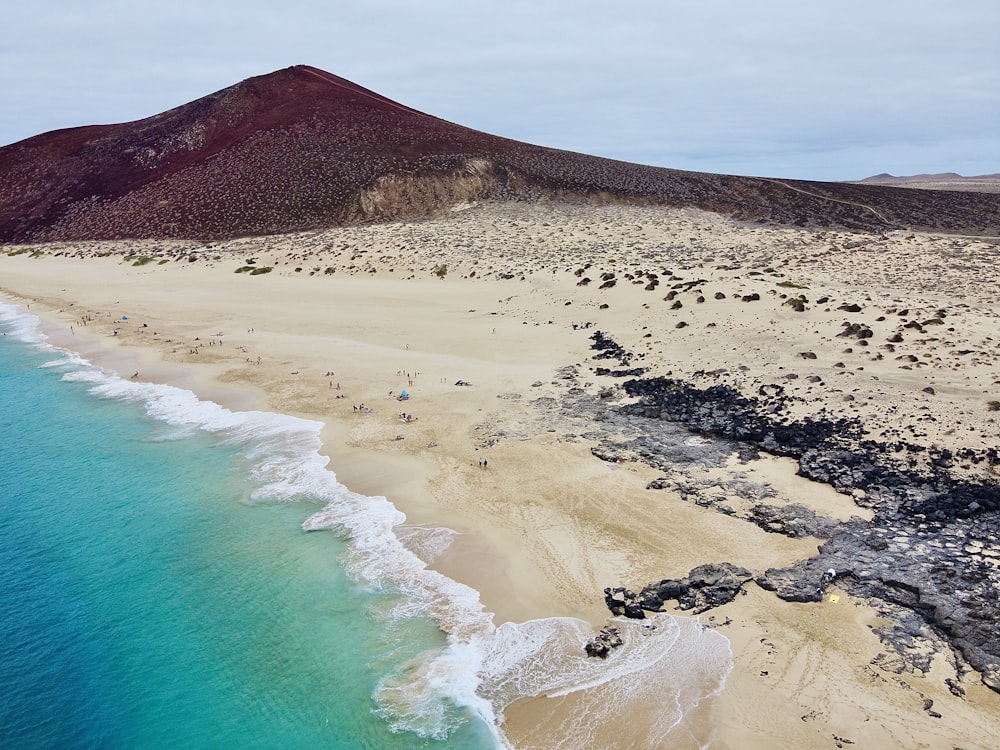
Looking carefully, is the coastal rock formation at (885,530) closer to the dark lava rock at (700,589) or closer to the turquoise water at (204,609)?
the dark lava rock at (700,589)

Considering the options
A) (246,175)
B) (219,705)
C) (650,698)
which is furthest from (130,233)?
(650,698)

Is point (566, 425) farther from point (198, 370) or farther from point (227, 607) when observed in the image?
point (198, 370)

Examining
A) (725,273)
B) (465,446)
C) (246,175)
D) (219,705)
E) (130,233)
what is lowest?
(219,705)

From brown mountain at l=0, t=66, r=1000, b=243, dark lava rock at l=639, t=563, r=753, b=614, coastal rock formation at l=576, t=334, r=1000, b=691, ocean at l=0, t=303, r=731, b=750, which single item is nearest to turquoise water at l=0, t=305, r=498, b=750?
ocean at l=0, t=303, r=731, b=750

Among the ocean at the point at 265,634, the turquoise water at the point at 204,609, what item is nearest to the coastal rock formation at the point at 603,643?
the ocean at the point at 265,634

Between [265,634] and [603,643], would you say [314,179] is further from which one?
[603,643]

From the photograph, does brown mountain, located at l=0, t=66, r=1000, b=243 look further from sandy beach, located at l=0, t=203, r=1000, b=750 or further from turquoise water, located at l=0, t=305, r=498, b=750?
turquoise water, located at l=0, t=305, r=498, b=750

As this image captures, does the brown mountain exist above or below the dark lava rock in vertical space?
above
